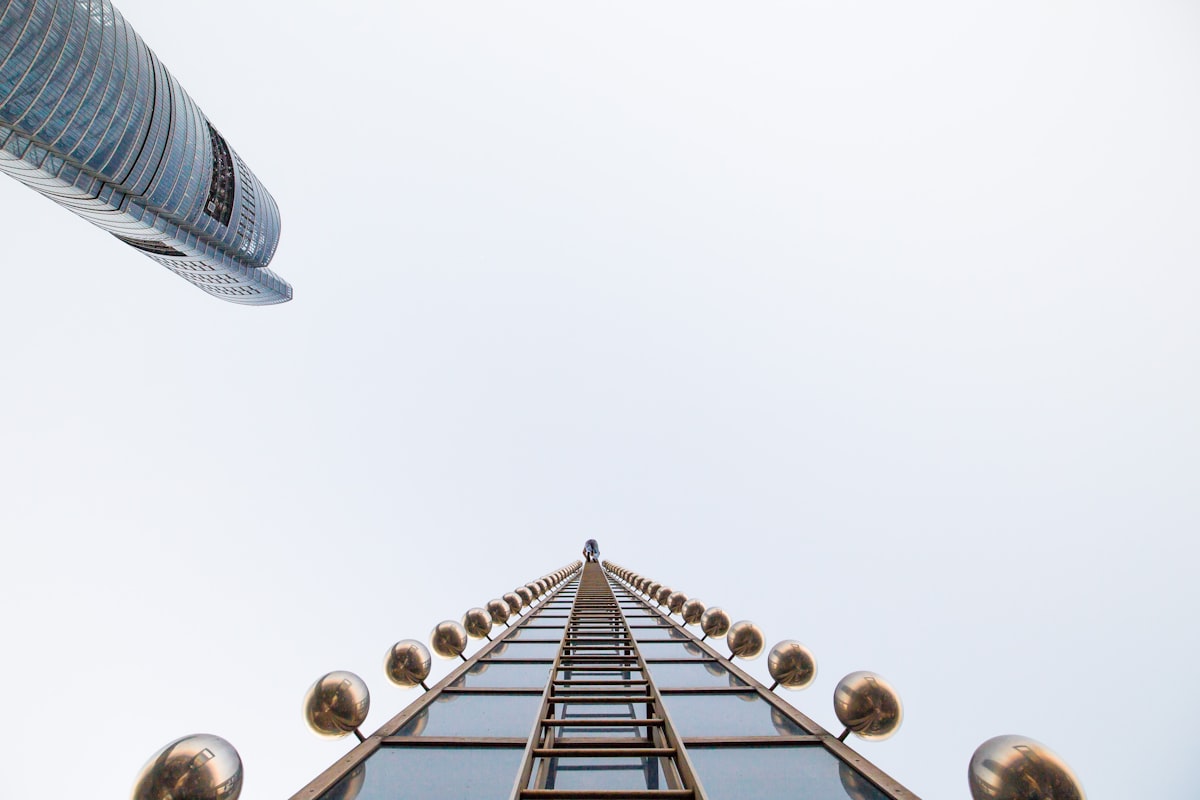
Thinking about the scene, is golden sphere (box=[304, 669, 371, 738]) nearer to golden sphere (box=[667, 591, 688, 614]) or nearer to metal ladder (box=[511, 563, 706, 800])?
metal ladder (box=[511, 563, 706, 800])

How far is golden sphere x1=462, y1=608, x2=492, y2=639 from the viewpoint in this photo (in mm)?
11781

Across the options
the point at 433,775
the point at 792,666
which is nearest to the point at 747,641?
the point at 792,666

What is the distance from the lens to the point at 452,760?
6.34 m

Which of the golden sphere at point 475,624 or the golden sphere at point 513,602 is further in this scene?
the golden sphere at point 513,602

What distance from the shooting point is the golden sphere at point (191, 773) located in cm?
423

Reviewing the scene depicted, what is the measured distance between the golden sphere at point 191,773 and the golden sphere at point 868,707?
5.80 m

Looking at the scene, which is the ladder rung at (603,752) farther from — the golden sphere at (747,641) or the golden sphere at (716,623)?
the golden sphere at (716,623)

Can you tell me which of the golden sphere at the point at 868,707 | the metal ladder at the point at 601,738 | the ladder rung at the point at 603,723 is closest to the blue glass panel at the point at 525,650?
the metal ladder at the point at 601,738

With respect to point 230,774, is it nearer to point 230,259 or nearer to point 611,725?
point 611,725

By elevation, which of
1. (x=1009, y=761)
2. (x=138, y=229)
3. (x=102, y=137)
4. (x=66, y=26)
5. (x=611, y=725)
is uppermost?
(x=66, y=26)

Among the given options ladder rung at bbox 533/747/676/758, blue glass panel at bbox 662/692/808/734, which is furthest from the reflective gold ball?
ladder rung at bbox 533/747/676/758

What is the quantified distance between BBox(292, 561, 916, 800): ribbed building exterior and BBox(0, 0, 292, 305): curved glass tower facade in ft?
325

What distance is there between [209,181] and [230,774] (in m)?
134

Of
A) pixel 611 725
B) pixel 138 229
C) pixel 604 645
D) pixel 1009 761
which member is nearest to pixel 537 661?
pixel 604 645
